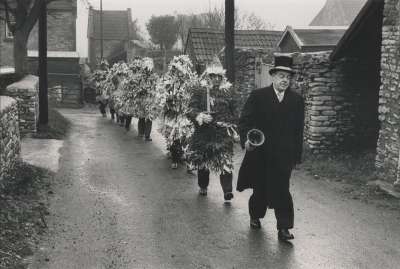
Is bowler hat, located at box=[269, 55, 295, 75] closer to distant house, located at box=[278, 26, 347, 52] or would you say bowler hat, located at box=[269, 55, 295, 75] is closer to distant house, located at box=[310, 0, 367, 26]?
distant house, located at box=[278, 26, 347, 52]

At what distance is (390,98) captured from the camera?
420 inches

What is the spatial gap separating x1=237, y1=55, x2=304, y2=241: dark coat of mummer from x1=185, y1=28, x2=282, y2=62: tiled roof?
2200cm

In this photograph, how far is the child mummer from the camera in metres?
9.35

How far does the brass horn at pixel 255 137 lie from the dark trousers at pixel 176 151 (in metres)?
4.97

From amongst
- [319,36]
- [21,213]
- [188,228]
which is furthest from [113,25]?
[188,228]

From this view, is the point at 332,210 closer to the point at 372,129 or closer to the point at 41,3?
the point at 372,129

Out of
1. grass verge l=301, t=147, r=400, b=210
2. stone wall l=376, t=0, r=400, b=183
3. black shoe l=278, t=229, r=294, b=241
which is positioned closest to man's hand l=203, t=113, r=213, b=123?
grass verge l=301, t=147, r=400, b=210

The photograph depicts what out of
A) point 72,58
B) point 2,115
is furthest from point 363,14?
point 72,58

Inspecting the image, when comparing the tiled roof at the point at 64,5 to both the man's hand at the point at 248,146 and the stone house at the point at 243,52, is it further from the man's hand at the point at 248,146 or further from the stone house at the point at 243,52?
the man's hand at the point at 248,146

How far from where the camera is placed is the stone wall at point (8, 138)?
920 centimetres

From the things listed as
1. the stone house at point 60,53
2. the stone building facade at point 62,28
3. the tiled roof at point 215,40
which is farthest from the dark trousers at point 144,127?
the stone building facade at point 62,28

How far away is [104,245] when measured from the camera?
6984 millimetres

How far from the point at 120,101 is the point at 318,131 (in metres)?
8.18

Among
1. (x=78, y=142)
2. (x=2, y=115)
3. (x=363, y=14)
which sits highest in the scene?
(x=363, y=14)
